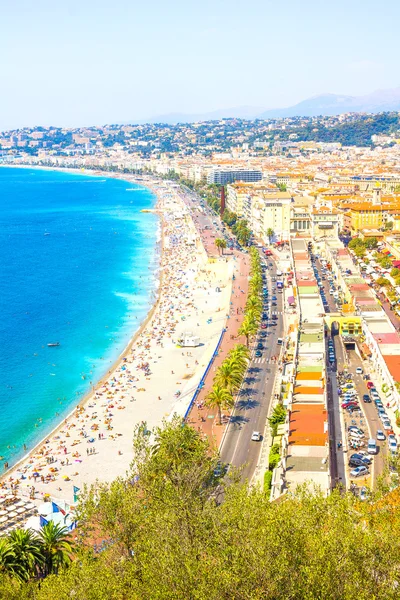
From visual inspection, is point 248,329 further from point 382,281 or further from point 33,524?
point 33,524

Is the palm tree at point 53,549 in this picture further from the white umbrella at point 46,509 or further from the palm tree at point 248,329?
the palm tree at point 248,329

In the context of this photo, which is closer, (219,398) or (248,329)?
(219,398)

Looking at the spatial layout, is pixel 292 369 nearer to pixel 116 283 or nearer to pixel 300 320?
pixel 300 320

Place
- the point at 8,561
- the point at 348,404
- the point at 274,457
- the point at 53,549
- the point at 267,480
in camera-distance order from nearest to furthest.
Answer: the point at 8,561, the point at 53,549, the point at 267,480, the point at 274,457, the point at 348,404

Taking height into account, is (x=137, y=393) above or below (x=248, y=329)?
below

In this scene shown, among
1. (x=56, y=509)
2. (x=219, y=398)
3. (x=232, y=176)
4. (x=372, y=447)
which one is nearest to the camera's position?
(x=56, y=509)

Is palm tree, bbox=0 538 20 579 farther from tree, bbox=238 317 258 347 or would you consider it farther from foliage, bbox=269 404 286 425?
tree, bbox=238 317 258 347

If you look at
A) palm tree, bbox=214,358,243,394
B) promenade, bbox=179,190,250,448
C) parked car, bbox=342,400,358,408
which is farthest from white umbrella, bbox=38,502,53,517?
parked car, bbox=342,400,358,408

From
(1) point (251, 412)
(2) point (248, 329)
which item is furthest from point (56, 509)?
(2) point (248, 329)

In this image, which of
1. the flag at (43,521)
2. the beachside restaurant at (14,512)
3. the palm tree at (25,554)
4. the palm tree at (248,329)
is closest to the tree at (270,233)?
the palm tree at (248,329)
